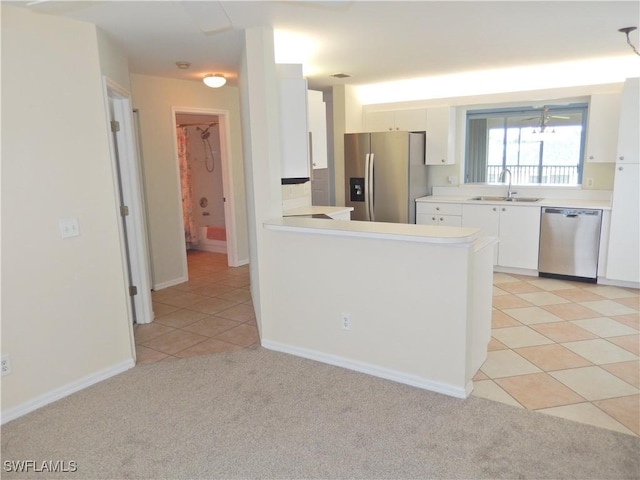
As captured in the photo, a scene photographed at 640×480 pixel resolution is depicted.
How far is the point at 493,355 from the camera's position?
10.7 feet

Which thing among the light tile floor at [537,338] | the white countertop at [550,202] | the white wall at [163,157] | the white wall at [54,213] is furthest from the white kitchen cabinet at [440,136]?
the white wall at [54,213]

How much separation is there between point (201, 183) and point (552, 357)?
5668 mm

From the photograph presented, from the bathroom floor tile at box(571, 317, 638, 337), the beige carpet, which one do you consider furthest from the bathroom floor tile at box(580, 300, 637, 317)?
the beige carpet

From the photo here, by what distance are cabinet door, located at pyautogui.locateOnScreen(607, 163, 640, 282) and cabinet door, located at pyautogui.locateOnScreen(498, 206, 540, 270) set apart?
2.36 ft

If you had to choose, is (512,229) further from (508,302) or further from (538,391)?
(538,391)

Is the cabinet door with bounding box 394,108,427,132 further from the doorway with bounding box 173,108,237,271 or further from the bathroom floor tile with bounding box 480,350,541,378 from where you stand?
the bathroom floor tile with bounding box 480,350,541,378

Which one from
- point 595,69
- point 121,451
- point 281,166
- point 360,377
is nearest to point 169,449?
Answer: point 121,451

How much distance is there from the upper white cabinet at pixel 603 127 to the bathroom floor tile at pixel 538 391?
3.00 m

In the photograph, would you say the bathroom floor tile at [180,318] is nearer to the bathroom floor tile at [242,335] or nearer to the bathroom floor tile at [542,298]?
the bathroom floor tile at [242,335]

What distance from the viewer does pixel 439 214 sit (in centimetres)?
559

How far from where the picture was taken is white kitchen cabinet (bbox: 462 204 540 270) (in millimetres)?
5035

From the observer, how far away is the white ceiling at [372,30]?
8.68 feet

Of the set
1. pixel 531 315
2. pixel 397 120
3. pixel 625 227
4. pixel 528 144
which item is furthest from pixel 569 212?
pixel 397 120

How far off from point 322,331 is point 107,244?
5.32ft
